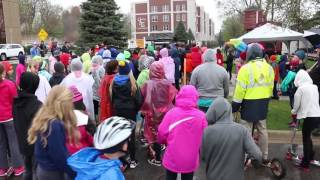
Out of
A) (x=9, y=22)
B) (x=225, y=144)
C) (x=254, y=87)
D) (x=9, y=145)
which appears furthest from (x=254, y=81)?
(x=9, y=22)

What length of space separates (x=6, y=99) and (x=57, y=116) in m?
3.20

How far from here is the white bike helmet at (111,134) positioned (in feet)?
9.56

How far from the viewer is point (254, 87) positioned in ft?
20.0

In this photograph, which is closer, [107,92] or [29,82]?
[29,82]

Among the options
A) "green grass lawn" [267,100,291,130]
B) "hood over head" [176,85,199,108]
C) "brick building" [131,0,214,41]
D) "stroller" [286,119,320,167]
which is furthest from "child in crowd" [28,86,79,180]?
"brick building" [131,0,214,41]

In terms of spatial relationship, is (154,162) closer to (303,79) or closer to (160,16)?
(303,79)

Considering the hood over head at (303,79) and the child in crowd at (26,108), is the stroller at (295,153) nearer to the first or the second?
the hood over head at (303,79)

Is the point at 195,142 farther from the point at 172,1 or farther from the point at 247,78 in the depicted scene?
the point at 172,1

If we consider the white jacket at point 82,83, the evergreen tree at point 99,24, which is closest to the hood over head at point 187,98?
the white jacket at point 82,83

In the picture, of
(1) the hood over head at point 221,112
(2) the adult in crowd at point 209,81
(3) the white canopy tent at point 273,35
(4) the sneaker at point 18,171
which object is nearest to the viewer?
(1) the hood over head at point 221,112

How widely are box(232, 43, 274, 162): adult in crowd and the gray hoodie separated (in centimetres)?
215

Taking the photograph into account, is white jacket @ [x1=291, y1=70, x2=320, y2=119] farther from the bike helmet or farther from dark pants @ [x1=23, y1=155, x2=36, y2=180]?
dark pants @ [x1=23, y1=155, x2=36, y2=180]

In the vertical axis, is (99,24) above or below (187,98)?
above

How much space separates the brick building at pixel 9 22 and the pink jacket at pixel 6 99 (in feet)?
138
